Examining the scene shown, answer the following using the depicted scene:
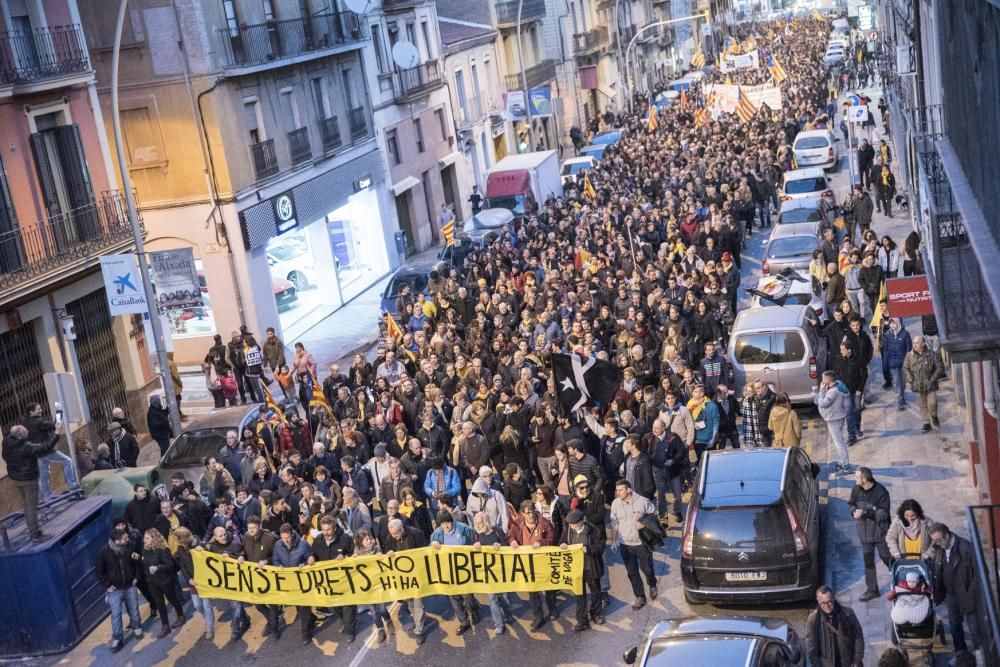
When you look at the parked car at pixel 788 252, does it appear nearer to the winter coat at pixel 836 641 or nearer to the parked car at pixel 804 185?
the parked car at pixel 804 185

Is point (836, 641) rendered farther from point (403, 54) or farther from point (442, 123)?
point (442, 123)

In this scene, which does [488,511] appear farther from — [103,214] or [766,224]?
[766,224]

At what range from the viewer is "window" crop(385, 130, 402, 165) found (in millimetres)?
42688

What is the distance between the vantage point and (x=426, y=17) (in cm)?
4806

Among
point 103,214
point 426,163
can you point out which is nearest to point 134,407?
→ point 103,214

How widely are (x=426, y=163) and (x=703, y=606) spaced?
3331 centimetres

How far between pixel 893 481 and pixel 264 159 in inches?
802

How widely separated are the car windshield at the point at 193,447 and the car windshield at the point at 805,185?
64.3 ft

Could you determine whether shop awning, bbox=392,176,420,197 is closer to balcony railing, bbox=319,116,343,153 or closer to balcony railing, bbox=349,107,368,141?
balcony railing, bbox=349,107,368,141

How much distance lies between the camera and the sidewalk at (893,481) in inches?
539

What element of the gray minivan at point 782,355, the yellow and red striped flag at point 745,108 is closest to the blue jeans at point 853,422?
the gray minivan at point 782,355

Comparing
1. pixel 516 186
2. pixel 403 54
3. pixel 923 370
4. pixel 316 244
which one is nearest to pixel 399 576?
pixel 923 370

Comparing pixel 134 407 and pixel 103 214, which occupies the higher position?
pixel 103 214

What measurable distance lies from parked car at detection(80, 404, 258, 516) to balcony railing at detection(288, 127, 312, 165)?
14.6 meters
